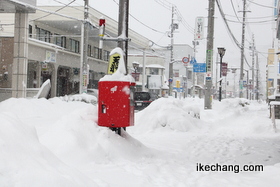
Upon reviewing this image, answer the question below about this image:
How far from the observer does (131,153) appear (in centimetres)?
666

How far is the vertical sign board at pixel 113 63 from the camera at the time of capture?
7442mm

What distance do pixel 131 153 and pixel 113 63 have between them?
2.16 metres

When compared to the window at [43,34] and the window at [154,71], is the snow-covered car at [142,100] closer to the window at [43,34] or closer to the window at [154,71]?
the window at [43,34]

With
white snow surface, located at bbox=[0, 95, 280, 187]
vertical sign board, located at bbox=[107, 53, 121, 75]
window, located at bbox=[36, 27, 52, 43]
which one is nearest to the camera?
white snow surface, located at bbox=[0, 95, 280, 187]

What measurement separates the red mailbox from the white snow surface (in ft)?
0.77

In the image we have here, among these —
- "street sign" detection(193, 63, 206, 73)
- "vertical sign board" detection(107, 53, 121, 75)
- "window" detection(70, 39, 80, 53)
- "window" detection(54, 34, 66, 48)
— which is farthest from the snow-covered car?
"vertical sign board" detection(107, 53, 121, 75)

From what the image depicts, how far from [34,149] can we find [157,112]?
8706 mm

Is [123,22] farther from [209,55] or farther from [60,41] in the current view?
[60,41]

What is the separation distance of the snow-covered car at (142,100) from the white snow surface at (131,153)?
1177cm

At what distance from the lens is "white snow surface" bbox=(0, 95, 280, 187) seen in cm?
298

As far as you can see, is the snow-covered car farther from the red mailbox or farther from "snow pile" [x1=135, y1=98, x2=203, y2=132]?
the red mailbox

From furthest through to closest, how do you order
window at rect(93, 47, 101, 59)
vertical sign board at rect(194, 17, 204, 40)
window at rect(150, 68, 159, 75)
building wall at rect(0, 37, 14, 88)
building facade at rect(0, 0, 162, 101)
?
window at rect(150, 68, 159, 75), window at rect(93, 47, 101, 59), building wall at rect(0, 37, 14, 88), vertical sign board at rect(194, 17, 204, 40), building facade at rect(0, 0, 162, 101)

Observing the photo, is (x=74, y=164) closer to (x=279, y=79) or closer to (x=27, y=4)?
(x=27, y=4)

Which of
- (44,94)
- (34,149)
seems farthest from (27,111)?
(34,149)
